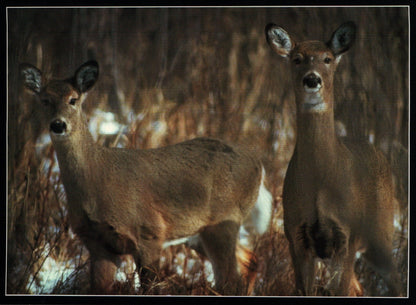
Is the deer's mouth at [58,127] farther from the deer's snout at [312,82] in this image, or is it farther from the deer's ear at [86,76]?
the deer's snout at [312,82]

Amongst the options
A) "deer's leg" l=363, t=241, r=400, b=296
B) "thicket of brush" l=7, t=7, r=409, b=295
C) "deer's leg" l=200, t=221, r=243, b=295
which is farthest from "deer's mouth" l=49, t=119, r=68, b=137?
"deer's leg" l=363, t=241, r=400, b=296

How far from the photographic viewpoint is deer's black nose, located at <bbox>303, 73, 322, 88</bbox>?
5.64 meters

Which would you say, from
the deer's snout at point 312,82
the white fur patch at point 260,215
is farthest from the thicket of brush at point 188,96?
the deer's snout at point 312,82

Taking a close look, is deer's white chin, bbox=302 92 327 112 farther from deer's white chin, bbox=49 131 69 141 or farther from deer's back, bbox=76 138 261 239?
deer's white chin, bbox=49 131 69 141

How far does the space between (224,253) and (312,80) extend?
1.65 metres

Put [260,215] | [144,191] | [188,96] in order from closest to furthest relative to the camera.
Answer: [144,191], [260,215], [188,96]

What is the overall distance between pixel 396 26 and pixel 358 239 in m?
1.93

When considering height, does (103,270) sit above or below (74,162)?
below

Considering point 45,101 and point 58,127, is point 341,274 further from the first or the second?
point 45,101

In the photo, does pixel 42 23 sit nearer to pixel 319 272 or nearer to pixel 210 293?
pixel 210 293

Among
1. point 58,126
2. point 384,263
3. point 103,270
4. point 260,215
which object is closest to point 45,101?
point 58,126

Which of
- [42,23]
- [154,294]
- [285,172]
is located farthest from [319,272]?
[42,23]

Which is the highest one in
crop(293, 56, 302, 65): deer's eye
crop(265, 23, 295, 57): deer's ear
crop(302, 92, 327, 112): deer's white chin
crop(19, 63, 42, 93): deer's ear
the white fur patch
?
crop(265, 23, 295, 57): deer's ear

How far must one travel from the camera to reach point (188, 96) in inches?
253
